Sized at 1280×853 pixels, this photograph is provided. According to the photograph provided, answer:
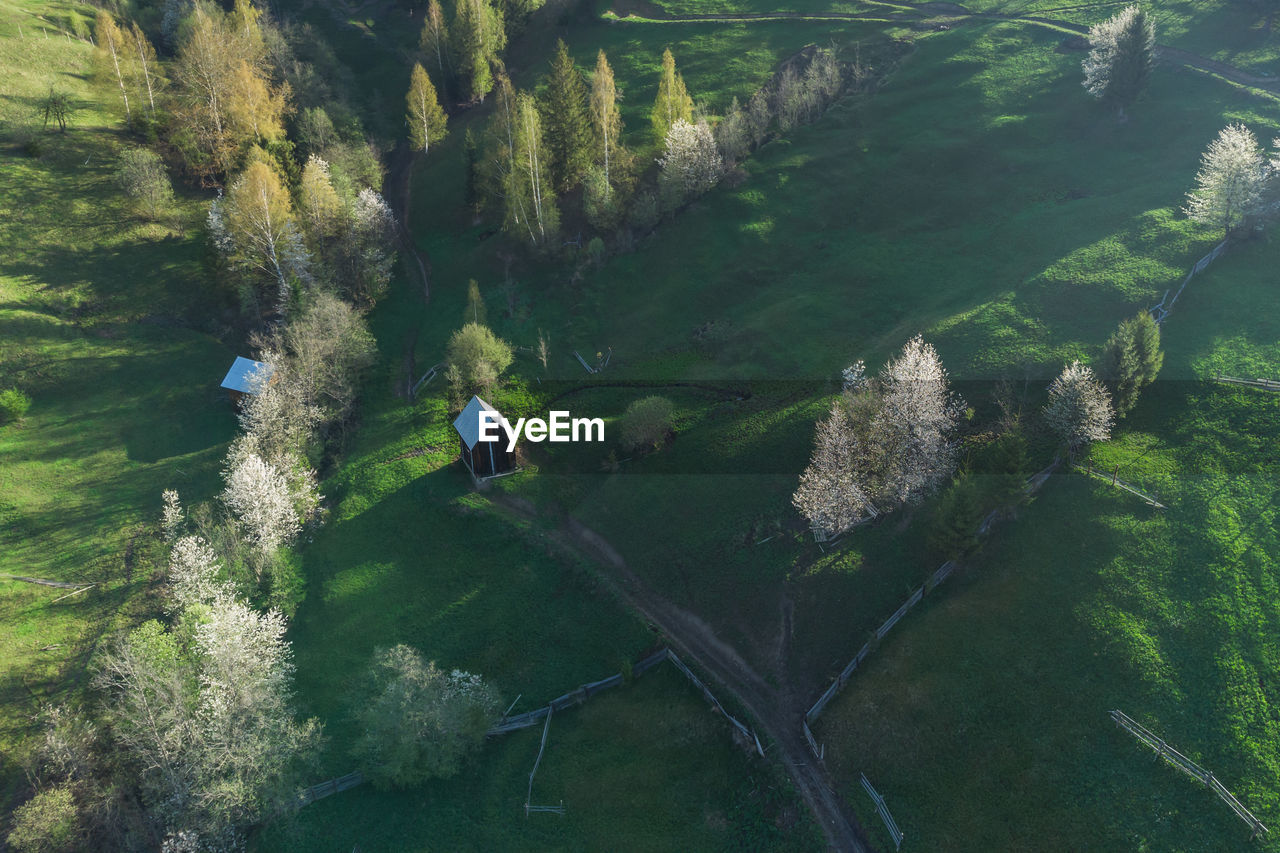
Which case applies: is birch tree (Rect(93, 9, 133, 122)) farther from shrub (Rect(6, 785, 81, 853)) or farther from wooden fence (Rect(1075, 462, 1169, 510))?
wooden fence (Rect(1075, 462, 1169, 510))

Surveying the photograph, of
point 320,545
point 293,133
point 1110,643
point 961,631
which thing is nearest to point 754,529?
point 961,631

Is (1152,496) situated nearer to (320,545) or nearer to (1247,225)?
(1247,225)

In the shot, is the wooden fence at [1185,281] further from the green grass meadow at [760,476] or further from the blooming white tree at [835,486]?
the blooming white tree at [835,486]

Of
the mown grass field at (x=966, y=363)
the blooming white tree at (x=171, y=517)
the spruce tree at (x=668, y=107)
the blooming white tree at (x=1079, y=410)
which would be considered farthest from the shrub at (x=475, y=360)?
A: the blooming white tree at (x=1079, y=410)

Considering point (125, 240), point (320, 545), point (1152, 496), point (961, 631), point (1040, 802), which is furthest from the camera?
point (125, 240)

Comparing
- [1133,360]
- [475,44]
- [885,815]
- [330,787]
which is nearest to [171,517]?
[330,787]
